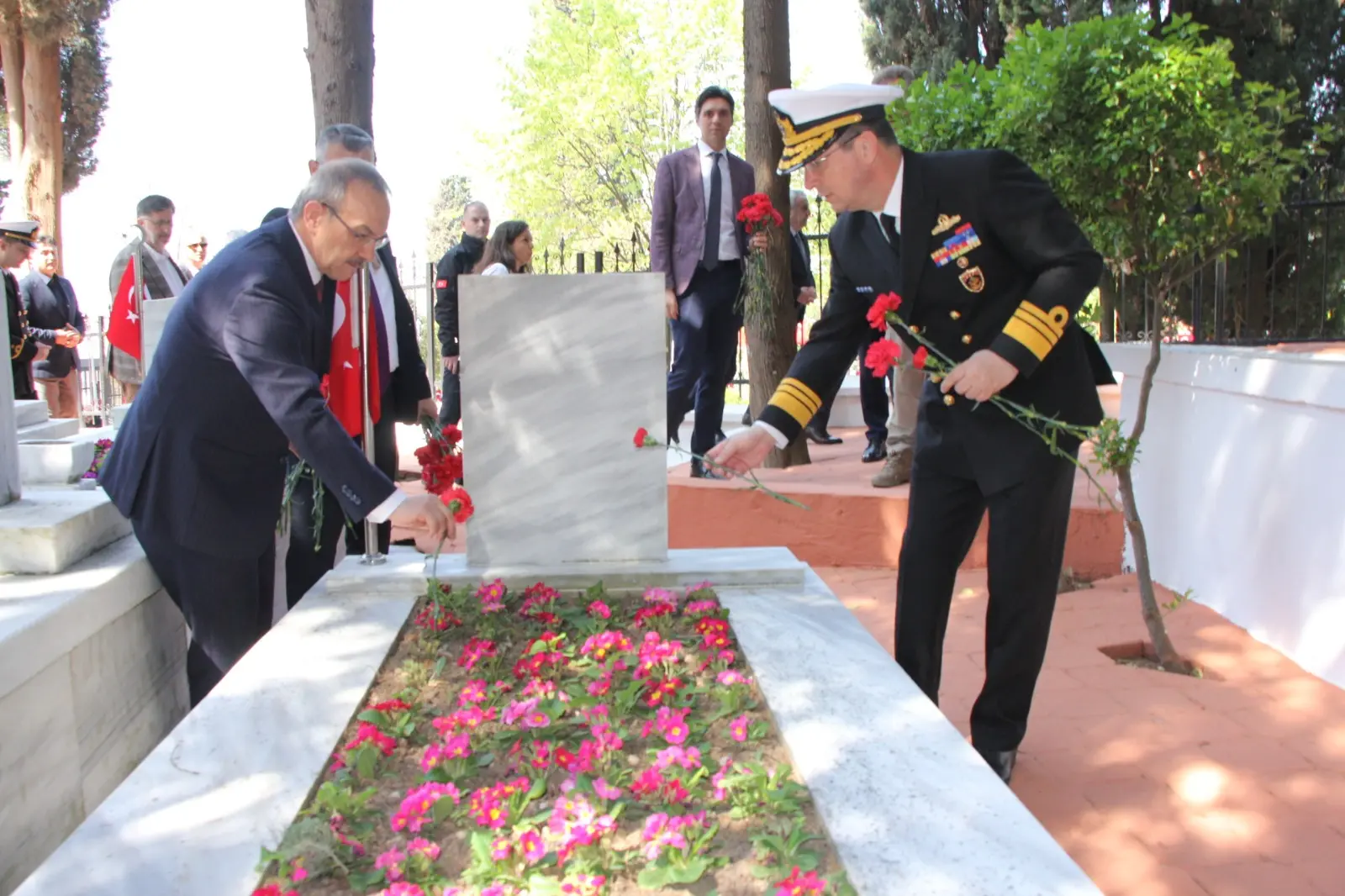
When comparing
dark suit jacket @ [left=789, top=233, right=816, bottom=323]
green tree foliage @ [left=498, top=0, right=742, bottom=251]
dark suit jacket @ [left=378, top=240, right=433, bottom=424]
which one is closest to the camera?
dark suit jacket @ [left=378, top=240, right=433, bottom=424]

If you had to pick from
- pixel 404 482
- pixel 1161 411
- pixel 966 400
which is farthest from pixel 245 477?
pixel 404 482

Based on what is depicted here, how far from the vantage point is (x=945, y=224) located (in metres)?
2.89

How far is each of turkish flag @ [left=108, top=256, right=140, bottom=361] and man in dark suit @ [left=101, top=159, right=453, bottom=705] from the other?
12.4 feet

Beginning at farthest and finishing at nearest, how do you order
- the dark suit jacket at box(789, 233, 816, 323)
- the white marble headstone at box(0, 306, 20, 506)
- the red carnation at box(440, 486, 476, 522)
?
the dark suit jacket at box(789, 233, 816, 323) < the white marble headstone at box(0, 306, 20, 506) < the red carnation at box(440, 486, 476, 522)

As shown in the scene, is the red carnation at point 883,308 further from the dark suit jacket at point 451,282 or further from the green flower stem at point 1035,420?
the dark suit jacket at point 451,282

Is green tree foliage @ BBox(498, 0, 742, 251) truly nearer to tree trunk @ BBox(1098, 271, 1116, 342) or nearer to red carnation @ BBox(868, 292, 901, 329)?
tree trunk @ BBox(1098, 271, 1116, 342)

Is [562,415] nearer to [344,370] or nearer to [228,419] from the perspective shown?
[344,370]

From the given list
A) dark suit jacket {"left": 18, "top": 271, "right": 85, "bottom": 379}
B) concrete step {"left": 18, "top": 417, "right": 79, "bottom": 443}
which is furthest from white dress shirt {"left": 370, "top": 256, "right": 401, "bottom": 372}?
dark suit jacket {"left": 18, "top": 271, "right": 85, "bottom": 379}

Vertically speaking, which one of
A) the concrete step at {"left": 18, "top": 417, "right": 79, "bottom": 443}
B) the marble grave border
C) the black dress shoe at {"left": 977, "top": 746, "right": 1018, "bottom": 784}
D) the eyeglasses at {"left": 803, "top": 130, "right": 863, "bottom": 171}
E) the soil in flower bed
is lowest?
the black dress shoe at {"left": 977, "top": 746, "right": 1018, "bottom": 784}

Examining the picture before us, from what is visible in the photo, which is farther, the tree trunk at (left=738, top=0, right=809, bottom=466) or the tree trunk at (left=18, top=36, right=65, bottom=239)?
the tree trunk at (left=18, top=36, right=65, bottom=239)

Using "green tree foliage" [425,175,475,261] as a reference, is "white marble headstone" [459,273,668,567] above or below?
below

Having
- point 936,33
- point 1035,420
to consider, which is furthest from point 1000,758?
point 936,33

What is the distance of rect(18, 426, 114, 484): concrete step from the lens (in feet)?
12.4

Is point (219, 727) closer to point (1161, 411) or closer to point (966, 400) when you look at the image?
point (966, 400)
